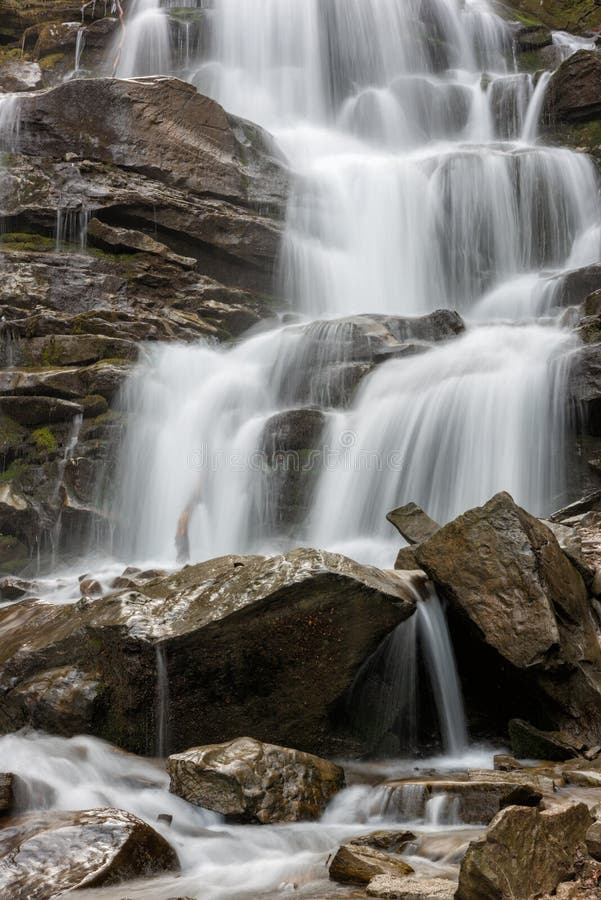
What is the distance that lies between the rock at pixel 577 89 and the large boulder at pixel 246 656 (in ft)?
65.9

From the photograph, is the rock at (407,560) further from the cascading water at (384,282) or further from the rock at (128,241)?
the rock at (128,241)

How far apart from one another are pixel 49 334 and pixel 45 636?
8.26 meters

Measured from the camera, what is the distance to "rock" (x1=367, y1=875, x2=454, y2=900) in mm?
3076

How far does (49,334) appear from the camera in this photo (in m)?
13.7

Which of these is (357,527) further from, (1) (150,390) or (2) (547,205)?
(2) (547,205)

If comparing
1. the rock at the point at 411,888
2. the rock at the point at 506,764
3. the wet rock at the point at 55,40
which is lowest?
the rock at the point at 506,764

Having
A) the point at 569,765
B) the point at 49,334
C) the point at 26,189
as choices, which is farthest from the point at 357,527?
the point at 26,189

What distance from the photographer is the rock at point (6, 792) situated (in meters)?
4.77

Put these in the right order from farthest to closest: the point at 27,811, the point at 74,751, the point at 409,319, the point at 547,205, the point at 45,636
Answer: the point at 547,205 → the point at 409,319 → the point at 45,636 → the point at 74,751 → the point at 27,811

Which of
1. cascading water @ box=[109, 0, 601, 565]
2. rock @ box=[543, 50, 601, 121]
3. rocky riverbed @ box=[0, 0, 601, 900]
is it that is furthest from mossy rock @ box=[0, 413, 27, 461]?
rock @ box=[543, 50, 601, 121]

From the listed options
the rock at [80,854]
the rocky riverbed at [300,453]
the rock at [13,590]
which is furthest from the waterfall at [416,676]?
the rock at [13,590]

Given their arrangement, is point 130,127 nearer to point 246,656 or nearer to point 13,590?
point 13,590

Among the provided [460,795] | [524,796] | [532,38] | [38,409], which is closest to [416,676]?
[460,795]

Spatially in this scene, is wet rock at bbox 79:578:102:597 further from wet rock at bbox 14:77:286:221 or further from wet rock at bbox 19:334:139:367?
wet rock at bbox 14:77:286:221
